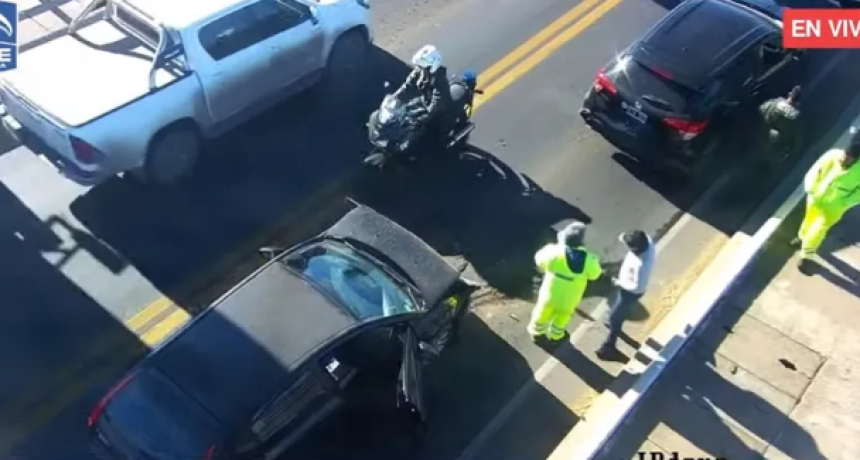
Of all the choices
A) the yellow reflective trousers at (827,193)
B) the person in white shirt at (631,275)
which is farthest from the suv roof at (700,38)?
the person in white shirt at (631,275)

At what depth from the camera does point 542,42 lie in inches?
512

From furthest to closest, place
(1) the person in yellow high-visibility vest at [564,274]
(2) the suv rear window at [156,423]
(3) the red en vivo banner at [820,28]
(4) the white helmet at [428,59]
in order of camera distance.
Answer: (3) the red en vivo banner at [820,28] → (4) the white helmet at [428,59] → (1) the person in yellow high-visibility vest at [564,274] → (2) the suv rear window at [156,423]

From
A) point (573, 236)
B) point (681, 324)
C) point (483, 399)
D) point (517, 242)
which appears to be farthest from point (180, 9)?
point (681, 324)

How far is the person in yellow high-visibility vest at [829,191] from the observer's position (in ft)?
29.0

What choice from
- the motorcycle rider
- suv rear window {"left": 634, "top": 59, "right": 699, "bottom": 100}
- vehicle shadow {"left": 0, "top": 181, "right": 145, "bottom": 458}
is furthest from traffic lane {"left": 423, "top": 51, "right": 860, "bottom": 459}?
vehicle shadow {"left": 0, "top": 181, "right": 145, "bottom": 458}

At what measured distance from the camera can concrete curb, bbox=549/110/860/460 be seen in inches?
308

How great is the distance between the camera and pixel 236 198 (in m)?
10.3

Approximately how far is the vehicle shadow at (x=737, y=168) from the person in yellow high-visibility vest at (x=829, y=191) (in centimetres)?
122

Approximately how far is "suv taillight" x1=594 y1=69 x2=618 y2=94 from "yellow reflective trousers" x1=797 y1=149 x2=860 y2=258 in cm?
263

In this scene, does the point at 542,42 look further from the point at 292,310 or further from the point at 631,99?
the point at 292,310

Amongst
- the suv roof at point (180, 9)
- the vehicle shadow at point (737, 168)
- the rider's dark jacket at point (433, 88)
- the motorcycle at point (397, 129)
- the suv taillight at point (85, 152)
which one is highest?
the suv roof at point (180, 9)

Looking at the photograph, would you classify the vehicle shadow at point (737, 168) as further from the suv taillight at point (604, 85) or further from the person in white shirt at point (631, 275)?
the person in white shirt at point (631, 275)

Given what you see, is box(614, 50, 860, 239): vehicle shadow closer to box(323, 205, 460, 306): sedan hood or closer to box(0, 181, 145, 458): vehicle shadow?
box(323, 205, 460, 306): sedan hood

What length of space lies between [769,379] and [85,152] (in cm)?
751
